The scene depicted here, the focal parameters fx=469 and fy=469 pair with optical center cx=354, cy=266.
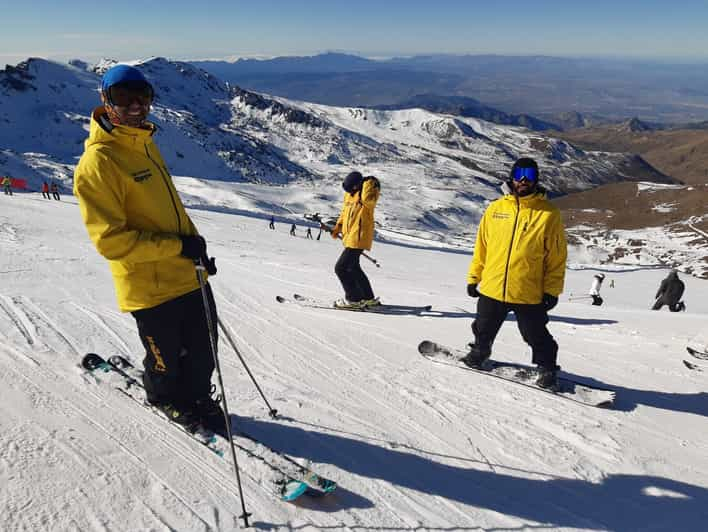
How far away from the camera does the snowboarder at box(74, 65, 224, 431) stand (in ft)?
9.67

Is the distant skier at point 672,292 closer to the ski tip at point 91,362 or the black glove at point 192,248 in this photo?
the black glove at point 192,248

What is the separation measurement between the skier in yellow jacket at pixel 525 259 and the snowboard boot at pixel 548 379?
0.03 feet

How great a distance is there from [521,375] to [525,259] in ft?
4.87

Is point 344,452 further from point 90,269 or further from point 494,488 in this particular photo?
point 90,269

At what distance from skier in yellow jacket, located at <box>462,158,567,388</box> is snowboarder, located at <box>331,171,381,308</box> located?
2.93m

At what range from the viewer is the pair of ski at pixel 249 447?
316 centimetres

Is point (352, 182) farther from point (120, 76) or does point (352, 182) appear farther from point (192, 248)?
point (120, 76)

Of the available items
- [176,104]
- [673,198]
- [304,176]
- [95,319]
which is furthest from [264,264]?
[176,104]

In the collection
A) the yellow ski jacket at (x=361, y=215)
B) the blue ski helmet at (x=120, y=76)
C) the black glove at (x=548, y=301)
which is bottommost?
the black glove at (x=548, y=301)

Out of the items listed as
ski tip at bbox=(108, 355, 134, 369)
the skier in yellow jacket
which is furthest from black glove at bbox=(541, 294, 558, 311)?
ski tip at bbox=(108, 355, 134, 369)

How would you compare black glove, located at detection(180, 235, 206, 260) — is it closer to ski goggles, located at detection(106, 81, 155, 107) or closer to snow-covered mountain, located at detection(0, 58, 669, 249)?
ski goggles, located at detection(106, 81, 155, 107)

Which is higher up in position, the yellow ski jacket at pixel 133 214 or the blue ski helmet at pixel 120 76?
the blue ski helmet at pixel 120 76

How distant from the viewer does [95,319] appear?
605 cm

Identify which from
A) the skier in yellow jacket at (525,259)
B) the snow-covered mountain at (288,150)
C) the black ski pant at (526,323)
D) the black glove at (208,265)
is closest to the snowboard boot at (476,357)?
the black ski pant at (526,323)
